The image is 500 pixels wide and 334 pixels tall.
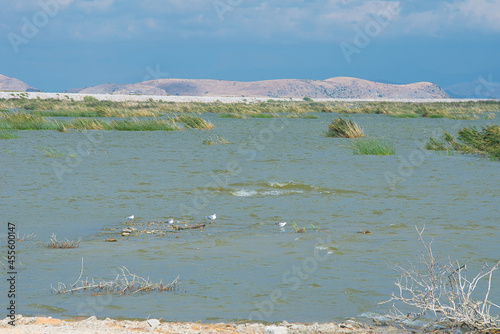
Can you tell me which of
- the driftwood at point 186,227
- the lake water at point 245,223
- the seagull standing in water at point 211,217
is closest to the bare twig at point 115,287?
the lake water at point 245,223

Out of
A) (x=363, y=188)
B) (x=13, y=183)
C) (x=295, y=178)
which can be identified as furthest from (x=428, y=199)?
(x=13, y=183)

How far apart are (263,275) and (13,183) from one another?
9.45 metres

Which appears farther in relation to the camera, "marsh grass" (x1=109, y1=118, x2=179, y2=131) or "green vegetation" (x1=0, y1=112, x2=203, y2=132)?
"marsh grass" (x1=109, y1=118, x2=179, y2=131)

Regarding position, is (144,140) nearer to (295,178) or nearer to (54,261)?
(295,178)

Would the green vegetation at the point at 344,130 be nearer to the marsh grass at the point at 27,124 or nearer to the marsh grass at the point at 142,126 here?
the marsh grass at the point at 142,126

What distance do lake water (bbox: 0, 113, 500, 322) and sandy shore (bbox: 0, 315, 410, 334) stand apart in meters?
0.35

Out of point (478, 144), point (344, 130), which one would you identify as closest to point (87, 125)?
point (344, 130)

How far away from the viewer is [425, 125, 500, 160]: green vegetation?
20.7 m

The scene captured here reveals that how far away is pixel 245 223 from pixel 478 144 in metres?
13.8

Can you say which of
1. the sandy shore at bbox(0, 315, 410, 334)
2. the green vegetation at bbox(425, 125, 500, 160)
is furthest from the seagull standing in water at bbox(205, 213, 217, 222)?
the green vegetation at bbox(425, 125, 500, 160)

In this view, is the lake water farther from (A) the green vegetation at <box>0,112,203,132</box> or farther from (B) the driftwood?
(A) the green vegetation at <box>0,112,203,132</box>

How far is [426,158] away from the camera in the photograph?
21047 millimetres

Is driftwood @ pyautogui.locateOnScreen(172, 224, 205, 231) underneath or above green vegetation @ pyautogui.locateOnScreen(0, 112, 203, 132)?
underneath

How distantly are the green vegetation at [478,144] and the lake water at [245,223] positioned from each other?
2.27ft
